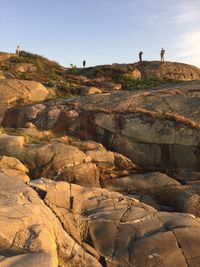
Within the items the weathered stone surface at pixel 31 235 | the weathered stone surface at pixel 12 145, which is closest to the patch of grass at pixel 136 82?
the weathered stone surface at pixel 12 145

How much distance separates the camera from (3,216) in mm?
9438

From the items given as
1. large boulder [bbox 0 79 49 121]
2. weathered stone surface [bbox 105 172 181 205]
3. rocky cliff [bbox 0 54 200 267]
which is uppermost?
large boulder [bbox 0 79 49 121]

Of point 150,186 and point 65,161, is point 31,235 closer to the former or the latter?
point 65,161

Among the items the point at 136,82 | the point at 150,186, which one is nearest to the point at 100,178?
the point at 150,186

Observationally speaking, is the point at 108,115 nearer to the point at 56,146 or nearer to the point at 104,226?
the point at 56,146

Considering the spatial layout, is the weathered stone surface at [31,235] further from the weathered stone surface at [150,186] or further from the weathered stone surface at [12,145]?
the weathered stone surface at [150,186]

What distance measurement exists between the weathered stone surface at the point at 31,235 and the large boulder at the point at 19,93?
12.1 metres

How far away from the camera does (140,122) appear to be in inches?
A: 760

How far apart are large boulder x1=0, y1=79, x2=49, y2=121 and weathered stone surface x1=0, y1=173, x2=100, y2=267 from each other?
39.7 ft

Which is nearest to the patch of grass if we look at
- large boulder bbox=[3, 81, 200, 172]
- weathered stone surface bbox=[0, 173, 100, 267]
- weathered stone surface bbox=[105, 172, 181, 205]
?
large boulder bbox=[3, 81, 200, 172]

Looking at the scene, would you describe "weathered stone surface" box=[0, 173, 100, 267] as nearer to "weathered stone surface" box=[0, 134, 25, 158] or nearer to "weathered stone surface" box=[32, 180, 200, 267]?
"weathered stone surface" box=[32, 180, 200, 267]

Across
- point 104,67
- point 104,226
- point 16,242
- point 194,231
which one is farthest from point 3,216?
point 104,67

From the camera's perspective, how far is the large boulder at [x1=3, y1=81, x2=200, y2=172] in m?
18.6

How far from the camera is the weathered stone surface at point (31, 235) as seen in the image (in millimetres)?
8414
